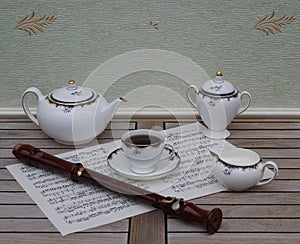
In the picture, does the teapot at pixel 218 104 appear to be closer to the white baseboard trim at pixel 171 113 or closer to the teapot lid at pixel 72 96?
the white baseboard trim at pixel 171 113

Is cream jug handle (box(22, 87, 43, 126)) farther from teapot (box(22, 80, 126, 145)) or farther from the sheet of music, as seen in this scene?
the sheet of music

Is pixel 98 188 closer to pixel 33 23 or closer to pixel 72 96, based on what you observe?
pixel 72 96

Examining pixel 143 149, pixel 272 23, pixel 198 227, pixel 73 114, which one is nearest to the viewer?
pixel 198 227

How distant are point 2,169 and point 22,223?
0.21 meters

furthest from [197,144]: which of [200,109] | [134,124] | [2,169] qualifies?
[2,169]

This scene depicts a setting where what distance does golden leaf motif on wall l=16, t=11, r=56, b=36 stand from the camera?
118 centimetres

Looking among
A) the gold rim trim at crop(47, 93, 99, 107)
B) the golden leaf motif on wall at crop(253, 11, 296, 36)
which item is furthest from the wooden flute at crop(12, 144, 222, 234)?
the golden leaf motif on wall at crop(253, 11, 296, 36)

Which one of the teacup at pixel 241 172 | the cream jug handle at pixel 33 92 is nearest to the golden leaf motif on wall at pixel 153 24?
the cream jug handle at pixel 33 92

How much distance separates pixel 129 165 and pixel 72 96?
0.22 metres

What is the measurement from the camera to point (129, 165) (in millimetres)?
926

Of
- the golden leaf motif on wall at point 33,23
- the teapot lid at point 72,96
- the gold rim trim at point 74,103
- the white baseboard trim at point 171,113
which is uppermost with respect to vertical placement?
the golden leaf motif on wall at point 33,23

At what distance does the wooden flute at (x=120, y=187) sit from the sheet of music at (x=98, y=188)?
0.01m

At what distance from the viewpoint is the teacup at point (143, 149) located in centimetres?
88

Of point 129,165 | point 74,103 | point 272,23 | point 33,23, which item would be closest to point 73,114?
point 74,103
